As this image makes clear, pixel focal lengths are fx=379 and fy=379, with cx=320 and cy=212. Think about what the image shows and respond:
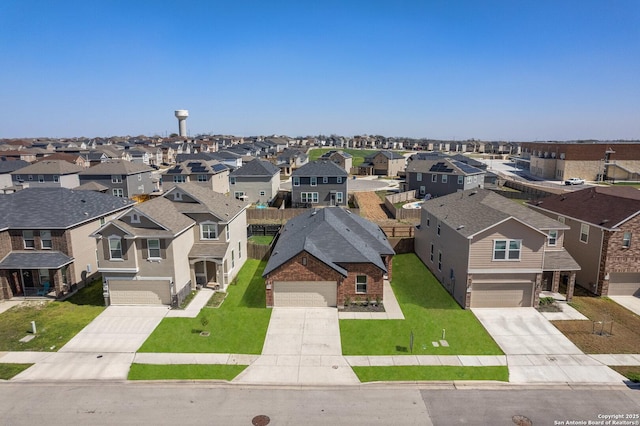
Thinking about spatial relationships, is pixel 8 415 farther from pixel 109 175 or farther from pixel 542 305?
pixel 109 175

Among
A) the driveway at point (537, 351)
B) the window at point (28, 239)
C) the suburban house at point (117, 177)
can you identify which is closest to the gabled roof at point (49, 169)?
the suburban house at point (117, 177)

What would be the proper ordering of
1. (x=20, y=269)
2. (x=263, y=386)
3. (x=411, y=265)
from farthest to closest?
1. (x=411, y=265)
2. (x=20, y=269)
3. (x=263, y=386)

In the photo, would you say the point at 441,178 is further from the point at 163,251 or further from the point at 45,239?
the point at 45,239

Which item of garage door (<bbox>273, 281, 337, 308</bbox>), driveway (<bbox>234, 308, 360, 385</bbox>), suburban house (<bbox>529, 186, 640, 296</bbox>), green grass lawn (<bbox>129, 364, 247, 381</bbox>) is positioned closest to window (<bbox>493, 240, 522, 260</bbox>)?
suburban house (<bbox>529, 186, 640, 296</bbox>)

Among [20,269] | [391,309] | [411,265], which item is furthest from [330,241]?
[20,269]

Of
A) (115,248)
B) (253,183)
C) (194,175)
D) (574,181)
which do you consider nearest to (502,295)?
(115,248)

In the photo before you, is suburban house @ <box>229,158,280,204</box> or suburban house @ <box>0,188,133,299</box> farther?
suburban house @ <box>229,158,280,204</box>

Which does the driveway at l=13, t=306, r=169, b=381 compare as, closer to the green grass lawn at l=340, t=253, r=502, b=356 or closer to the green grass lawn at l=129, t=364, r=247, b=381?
the green grass lawn at l=129, t=364, r=247, b=381
